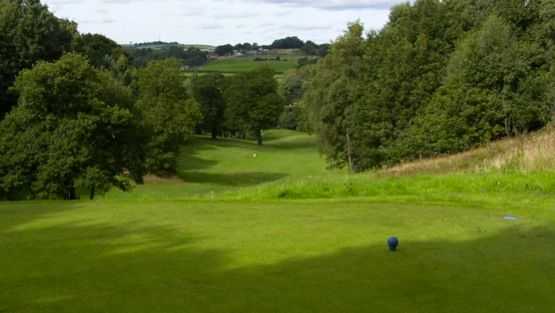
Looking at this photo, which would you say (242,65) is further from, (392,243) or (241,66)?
(392,243)

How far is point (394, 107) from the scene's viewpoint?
51312 millimetres

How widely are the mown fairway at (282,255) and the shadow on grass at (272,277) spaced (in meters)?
0.02

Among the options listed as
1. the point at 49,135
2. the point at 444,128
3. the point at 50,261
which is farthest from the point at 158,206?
the point at 444,128

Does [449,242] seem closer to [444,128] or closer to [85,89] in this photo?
[85,89]

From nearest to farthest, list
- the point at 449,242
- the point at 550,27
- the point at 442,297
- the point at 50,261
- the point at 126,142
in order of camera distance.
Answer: the point at 442,297 → the point at 50,261 → the point at 449,242 → the point at 126,142 → the point at 550,27

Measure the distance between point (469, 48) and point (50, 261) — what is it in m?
42.1

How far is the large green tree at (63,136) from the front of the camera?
1414 inches

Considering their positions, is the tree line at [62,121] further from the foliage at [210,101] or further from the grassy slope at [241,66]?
the grassy slope at [241,66]

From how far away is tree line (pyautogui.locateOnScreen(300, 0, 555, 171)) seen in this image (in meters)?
45.7

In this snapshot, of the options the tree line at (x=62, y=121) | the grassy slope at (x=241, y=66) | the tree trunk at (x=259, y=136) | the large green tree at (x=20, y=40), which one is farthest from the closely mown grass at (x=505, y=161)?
the grassy slope at (x=241, y=66)

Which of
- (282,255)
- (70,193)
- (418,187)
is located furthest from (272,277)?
(70,193)

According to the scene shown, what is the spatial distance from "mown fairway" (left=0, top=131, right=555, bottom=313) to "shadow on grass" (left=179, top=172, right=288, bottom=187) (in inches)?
1963

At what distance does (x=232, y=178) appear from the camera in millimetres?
68438

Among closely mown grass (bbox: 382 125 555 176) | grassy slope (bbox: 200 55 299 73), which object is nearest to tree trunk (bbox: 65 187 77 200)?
closely mown grass (bbox: 382 125 555 176)
